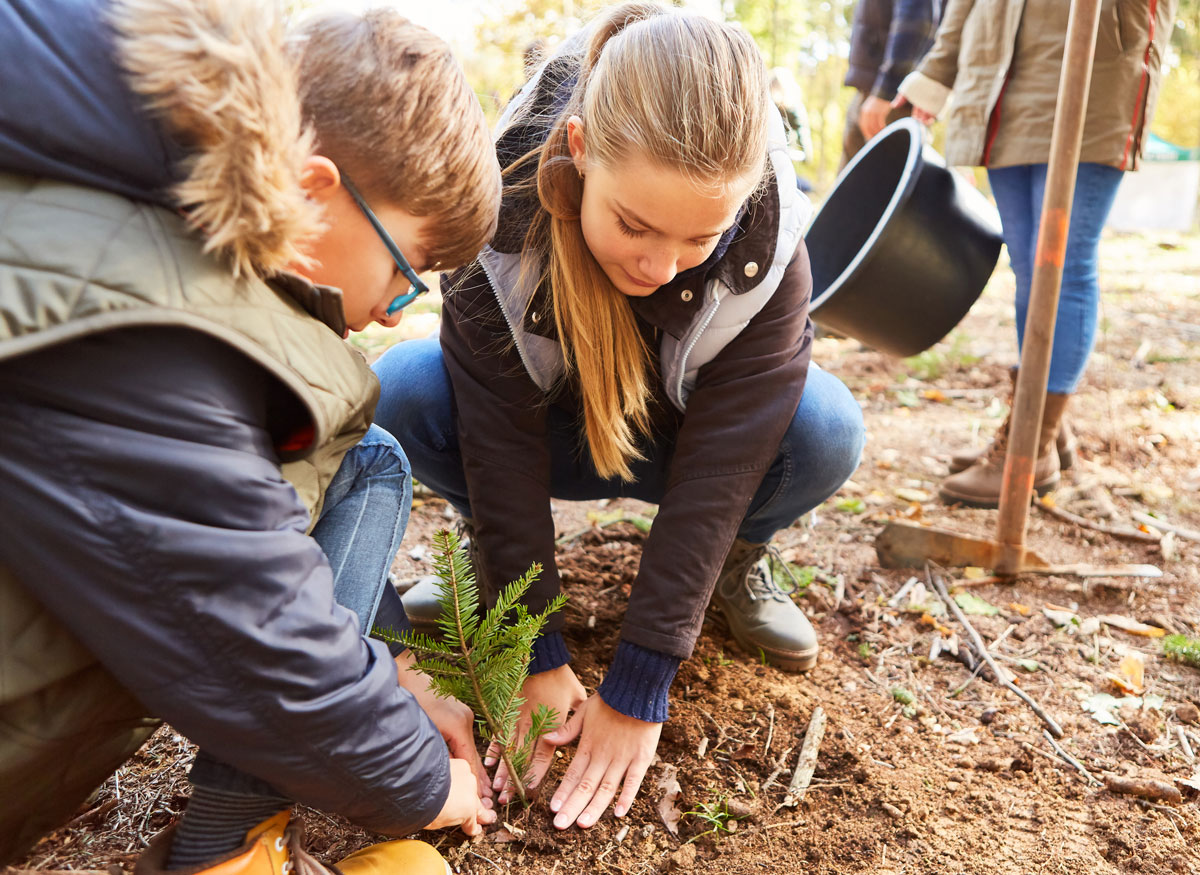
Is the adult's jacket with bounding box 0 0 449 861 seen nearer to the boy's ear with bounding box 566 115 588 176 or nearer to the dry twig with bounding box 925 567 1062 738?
the boy's ear with bounding box 566 115 588 176

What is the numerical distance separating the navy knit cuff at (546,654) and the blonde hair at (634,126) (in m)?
0.50

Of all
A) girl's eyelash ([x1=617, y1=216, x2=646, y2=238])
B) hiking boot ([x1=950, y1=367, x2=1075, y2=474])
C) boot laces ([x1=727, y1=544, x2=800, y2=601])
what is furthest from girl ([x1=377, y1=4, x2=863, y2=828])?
hiking boot ([x1=950, y1=367, x2=1075, y2=474])

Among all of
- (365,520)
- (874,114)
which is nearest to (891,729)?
(365,520)

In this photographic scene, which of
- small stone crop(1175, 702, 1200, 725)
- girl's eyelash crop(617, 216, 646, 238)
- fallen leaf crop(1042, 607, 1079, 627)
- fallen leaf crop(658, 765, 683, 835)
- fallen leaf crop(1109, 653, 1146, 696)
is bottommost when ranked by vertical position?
fallen leaf crop(1042, 607, 1079, 627)

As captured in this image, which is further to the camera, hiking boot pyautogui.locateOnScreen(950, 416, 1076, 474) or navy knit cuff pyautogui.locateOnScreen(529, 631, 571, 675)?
hiking boot pyautogui.locateOnScreen(950, 416, 1076, 474)

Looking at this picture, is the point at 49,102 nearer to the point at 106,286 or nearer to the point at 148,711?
the point at 106,286

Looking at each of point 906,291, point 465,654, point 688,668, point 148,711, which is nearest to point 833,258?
point 906,291

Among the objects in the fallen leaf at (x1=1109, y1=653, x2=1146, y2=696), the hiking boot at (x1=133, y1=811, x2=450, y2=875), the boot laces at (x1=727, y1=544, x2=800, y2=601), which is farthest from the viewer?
the boot laces at (x1=727, y1=544, x2=800, y2=601)

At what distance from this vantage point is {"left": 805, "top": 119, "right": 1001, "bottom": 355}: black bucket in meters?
2.43

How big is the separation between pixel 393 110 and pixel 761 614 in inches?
57.3

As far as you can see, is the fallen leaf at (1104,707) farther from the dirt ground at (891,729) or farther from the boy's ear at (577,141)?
the boy's ear at (577,141)

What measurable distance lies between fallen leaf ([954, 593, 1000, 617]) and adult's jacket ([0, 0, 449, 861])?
180 cm

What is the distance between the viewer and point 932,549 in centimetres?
255

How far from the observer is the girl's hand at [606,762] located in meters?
1.61
